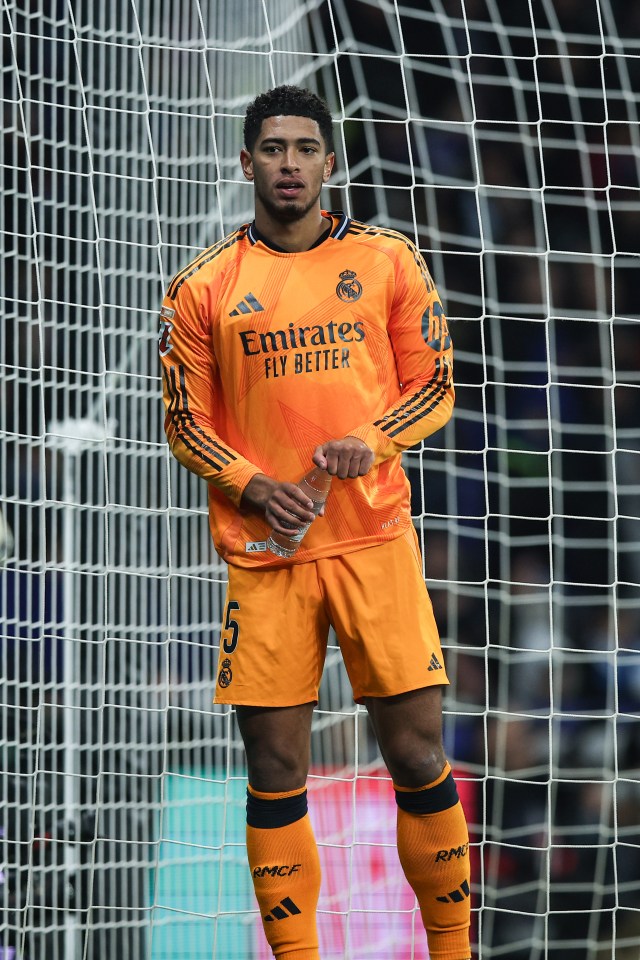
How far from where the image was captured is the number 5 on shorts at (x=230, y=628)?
7.48 ft

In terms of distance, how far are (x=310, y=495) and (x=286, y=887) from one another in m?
0.72

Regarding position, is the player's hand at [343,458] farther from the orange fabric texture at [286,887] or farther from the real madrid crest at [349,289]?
the orange fabric texture at [286,887]

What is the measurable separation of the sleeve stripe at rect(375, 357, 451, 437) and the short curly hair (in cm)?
50

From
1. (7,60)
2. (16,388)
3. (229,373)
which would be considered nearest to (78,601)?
(16,388)

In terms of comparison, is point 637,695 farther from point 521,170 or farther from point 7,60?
point 7,60

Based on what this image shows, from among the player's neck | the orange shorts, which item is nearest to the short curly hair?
the player's neck

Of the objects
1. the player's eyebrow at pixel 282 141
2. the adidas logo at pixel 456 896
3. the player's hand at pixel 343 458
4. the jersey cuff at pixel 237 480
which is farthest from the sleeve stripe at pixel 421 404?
the adidas logo at pixel 456 896

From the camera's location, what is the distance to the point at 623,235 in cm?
488

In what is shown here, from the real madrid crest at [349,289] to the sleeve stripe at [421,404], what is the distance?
0.67 ft

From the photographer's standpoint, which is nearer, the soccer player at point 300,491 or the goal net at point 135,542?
the soccer player at point 300,491

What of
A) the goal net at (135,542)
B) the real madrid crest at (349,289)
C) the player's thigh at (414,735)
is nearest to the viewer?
the player's thigh at (414,735)

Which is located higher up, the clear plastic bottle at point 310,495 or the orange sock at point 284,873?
the clear plastic bottle at point 310,495

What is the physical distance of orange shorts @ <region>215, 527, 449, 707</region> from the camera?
2.23 metres

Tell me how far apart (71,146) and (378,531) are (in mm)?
1640
